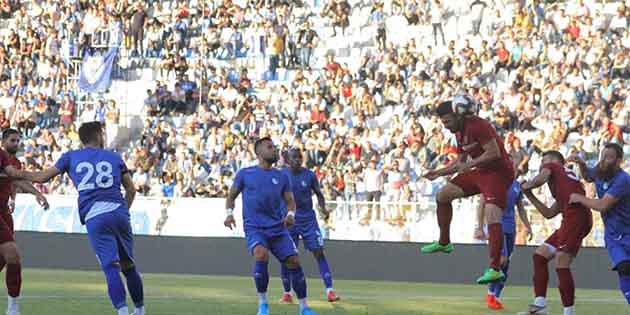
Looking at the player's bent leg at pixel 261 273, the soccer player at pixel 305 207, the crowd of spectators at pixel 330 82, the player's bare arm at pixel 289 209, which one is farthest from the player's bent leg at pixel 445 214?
the crowd of spectators at pixel 330 82

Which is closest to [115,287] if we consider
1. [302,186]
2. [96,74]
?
[302,186]

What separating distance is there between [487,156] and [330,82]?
65.2 ft

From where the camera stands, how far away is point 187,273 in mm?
29625

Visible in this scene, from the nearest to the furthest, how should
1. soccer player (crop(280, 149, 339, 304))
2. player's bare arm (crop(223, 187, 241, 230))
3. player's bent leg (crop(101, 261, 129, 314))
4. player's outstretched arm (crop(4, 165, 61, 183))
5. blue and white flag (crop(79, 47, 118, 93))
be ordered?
player's outstretched arm (crop(4, 165, 61, 183))
player's bent leg (crop(101, 261, 129, 314))
player's bare arm (crop(223, 187, 241, 230))
soccer player (crop(280, 149, 339, 304))
blue and white flag (crop(79, 47, 118, 93))

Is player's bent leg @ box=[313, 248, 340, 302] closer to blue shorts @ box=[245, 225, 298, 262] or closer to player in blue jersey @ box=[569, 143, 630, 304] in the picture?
blue shorts @ box=[245, 225, 298, 262]

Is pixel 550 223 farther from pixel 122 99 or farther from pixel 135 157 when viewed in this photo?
pixel 122 99

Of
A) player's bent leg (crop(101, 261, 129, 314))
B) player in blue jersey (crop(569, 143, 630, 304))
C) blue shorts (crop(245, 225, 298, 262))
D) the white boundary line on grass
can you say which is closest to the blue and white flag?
the white boundary line on grass

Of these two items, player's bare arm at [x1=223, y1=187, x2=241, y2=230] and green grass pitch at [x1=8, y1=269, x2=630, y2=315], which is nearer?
player's bare arm at [x1=223, y1=187, x2=241, y2=230]

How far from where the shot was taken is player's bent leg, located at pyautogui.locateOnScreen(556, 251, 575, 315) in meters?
16.0

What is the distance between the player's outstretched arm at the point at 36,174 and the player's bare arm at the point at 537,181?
5452 mm

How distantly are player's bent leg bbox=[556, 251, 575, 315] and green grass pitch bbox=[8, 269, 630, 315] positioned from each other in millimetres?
2543

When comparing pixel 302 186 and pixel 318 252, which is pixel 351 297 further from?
pixel 302 186

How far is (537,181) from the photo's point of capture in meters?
15.7

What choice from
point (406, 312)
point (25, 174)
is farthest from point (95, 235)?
point (406, 312)
